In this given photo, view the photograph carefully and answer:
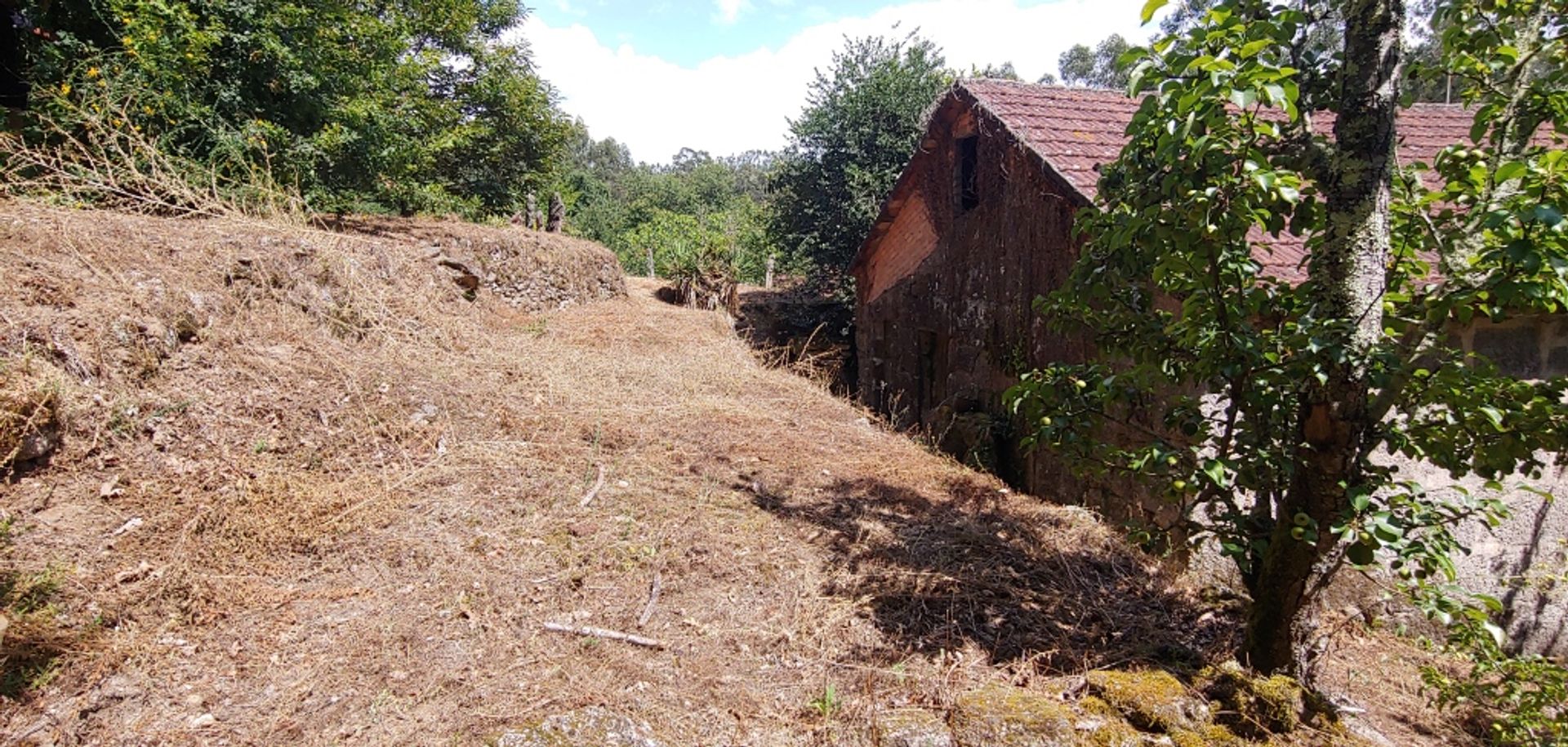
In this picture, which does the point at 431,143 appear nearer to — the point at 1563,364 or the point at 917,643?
the point at 917,643

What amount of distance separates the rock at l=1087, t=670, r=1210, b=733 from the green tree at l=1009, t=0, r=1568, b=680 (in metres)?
0.48

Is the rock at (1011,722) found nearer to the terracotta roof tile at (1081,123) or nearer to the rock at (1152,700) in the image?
the rock at (1152,700)

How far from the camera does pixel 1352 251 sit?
2.58m

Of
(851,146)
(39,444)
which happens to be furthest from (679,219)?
(39,444)

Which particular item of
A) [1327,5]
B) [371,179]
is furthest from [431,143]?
[1327,5]

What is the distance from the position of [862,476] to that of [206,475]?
4393 millimetres

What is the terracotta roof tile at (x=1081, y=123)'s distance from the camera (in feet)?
21.0

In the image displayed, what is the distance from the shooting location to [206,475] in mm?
4258

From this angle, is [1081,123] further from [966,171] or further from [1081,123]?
[966,171]

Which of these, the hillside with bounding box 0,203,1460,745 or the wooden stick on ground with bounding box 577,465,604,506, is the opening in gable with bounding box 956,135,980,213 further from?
the wooden stick on ground with bounding box 577,465,604,506

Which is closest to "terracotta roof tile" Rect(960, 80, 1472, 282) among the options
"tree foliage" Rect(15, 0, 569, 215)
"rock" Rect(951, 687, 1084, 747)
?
"rock" Rect(951, 687, 1084, 747)

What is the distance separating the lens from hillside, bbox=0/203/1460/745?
2947mm

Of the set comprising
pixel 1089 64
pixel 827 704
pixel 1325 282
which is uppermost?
pixel 1089 64

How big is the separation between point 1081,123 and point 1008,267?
61.7 inches
